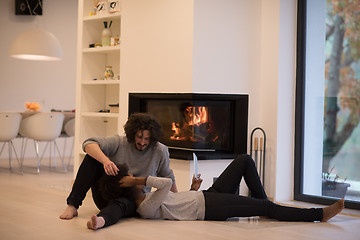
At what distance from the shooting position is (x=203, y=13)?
5098 millimetres

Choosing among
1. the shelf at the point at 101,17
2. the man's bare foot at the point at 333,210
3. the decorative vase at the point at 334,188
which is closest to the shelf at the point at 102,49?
the shelf at the point at 101,17

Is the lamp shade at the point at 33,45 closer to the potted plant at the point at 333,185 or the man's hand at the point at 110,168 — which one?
the potted plant at the point at 333,185

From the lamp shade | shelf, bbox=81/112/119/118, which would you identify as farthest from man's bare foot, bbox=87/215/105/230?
the lamp shade

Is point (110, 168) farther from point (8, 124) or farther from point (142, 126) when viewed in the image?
point (8, 124)

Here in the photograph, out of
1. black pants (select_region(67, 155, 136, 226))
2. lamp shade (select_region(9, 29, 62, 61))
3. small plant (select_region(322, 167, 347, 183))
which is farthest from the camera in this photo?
lamp shade (select_region(9, 29, 62, 61))

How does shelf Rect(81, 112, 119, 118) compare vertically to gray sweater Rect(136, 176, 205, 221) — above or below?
above

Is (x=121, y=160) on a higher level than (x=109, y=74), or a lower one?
lower

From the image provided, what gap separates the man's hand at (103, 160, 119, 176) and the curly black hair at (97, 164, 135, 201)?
0.29 feet

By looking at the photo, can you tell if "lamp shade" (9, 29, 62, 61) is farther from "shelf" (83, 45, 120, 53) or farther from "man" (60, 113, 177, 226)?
"man" (60, 113, 177, 226)

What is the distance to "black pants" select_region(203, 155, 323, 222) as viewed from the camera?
3.90 m

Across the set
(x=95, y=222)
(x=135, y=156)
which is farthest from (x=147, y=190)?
(x=95, y=222)

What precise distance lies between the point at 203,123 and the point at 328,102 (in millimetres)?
1124

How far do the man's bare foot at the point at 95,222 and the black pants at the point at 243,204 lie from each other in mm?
732

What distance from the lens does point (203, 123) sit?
5227 mm
